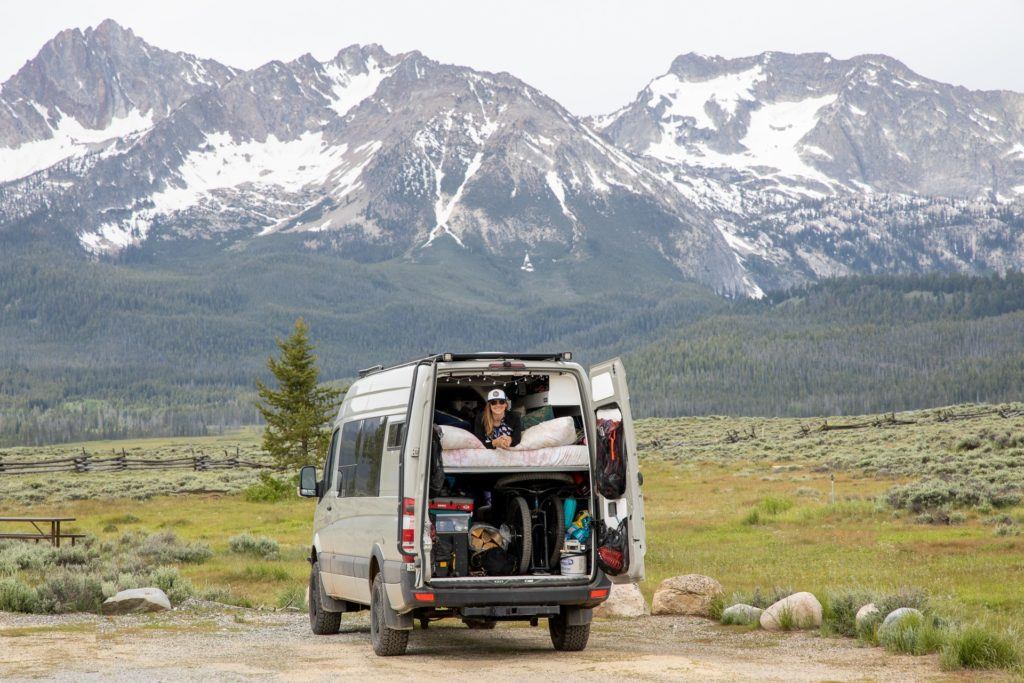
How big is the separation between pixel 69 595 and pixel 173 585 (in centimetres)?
201

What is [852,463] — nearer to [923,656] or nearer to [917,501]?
[917,501]

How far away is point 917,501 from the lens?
31.0m

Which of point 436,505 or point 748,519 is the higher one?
point 436,505

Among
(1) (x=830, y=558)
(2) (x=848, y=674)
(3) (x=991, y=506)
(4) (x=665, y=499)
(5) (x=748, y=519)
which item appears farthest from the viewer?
(4) (x=665, y=499)

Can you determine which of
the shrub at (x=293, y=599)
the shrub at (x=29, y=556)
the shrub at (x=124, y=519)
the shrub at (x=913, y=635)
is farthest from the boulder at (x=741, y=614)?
the shrub at (x=124, y=519)

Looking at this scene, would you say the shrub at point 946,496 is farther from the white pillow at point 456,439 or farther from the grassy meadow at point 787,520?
the white pillow at point 456,439

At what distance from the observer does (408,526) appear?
1288 centimetres

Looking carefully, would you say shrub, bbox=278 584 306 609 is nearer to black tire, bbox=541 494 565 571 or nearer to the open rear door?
black tire, bbox=541 494 565 571

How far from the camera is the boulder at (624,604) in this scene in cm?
1809

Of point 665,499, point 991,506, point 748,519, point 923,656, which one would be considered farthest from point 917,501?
point 923,656

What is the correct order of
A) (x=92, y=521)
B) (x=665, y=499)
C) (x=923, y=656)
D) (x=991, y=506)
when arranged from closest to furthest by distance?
(x=923, y=656) → (x=991, y=506) → (x=92, y=521) → (x=665, y=499)

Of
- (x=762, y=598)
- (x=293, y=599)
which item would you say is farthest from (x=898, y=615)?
(x=293, y=599)

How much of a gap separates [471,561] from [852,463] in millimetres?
41270

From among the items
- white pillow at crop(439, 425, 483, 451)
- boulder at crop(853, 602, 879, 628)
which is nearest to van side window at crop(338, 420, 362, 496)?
white pillow at crop(439, 425, 483, 451)
